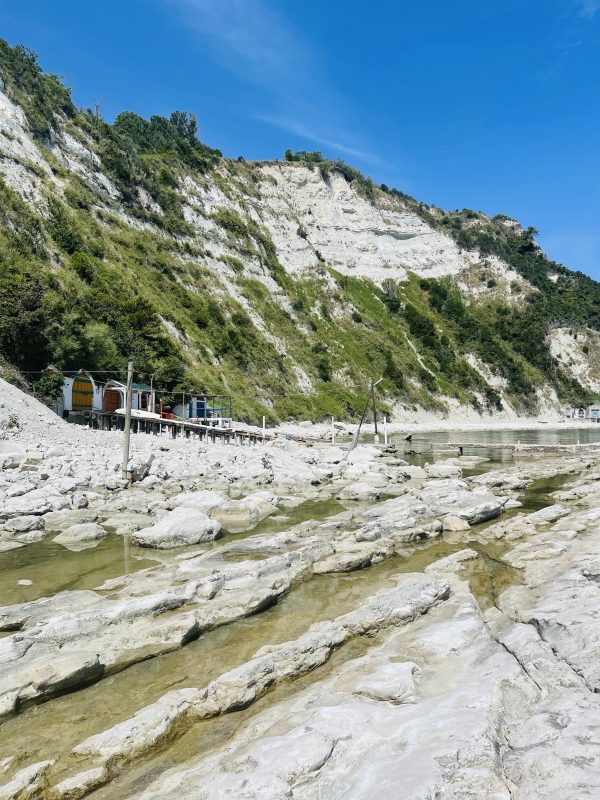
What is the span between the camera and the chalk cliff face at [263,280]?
49406 millimetres

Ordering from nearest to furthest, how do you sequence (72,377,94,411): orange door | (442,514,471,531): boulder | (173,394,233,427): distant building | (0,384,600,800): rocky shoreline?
(0,384,600,800): rocky shoreline, (442,514,471,531): boulder, (72,377,94,411): orange door, (173,394,233,427): distant building

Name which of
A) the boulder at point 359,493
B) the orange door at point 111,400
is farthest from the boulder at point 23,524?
the orange door at point 111,400

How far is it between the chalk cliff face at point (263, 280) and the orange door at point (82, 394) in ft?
5.80

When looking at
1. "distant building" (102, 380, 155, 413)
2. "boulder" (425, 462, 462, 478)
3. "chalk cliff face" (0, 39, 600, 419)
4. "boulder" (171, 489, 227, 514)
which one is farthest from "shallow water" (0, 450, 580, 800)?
"chalk cliff face" (0, 39, 600, 419)

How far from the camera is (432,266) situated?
123 m

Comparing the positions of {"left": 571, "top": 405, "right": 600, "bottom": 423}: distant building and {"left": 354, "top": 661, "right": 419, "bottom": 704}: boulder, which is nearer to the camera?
{"left": 354, "top": 661, "right": 419, "bottom": 704}: boulder

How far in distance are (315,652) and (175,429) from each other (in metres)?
33.6

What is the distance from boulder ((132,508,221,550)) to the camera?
1525 centimetres

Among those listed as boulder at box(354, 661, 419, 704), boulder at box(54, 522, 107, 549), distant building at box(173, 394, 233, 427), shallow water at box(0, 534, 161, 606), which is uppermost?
distant building at box(173, 394, 233, 427)

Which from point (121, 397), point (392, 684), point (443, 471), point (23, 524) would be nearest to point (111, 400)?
point (121, 397)

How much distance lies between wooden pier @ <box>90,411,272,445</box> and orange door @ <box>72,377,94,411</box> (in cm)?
135

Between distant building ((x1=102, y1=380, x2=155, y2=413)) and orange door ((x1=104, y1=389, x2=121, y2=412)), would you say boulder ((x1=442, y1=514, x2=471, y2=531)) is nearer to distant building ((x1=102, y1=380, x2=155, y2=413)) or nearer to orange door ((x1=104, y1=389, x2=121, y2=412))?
distant building ((x1=102, y1=380, x2=155, y2=413))

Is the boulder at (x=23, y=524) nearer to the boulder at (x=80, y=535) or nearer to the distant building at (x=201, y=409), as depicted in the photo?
the boulder at (x=80, y=535)

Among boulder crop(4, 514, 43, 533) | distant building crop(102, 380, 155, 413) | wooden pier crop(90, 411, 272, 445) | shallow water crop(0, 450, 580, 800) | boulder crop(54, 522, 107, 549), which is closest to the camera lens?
shallow water crop(0, 450, 580, 800)
